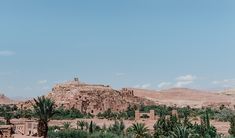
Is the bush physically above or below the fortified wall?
below

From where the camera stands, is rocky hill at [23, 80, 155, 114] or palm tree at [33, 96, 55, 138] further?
rocky hill at [23, 80, 155, 114]

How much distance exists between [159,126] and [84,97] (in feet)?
153

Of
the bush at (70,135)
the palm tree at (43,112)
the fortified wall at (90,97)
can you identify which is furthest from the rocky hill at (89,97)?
the palm tree at (43,112)

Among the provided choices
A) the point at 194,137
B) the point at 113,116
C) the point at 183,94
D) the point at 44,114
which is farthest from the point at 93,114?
the point at 183,94

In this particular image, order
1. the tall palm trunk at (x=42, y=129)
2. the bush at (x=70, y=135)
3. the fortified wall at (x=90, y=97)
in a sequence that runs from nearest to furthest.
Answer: the tall palm trunk at (x=42, y=129), the bush at (x=70, y=135), the fortified wall at (x=90, y=97)

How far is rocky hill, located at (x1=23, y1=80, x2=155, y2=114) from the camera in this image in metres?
81.9

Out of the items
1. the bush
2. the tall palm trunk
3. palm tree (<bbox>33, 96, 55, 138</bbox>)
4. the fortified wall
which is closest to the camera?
the tall palm trunk

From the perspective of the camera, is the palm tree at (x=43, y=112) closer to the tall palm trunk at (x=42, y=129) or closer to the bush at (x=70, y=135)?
the tall palm trunk at (x=42, y=129)

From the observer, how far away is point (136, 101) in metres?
92.2

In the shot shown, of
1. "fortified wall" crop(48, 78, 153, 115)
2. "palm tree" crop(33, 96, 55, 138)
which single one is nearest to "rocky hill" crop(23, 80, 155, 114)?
"fortified wall" crop(48, 78, 153, 115)

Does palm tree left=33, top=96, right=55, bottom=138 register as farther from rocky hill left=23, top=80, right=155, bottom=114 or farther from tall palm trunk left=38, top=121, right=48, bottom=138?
rocky hill left=23, top=80, right=155, bottom=114

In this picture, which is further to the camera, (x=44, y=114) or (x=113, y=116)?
(x=113, y=116)

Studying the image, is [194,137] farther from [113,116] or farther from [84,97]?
[84,97]

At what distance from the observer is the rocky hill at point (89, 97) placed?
81.9m
